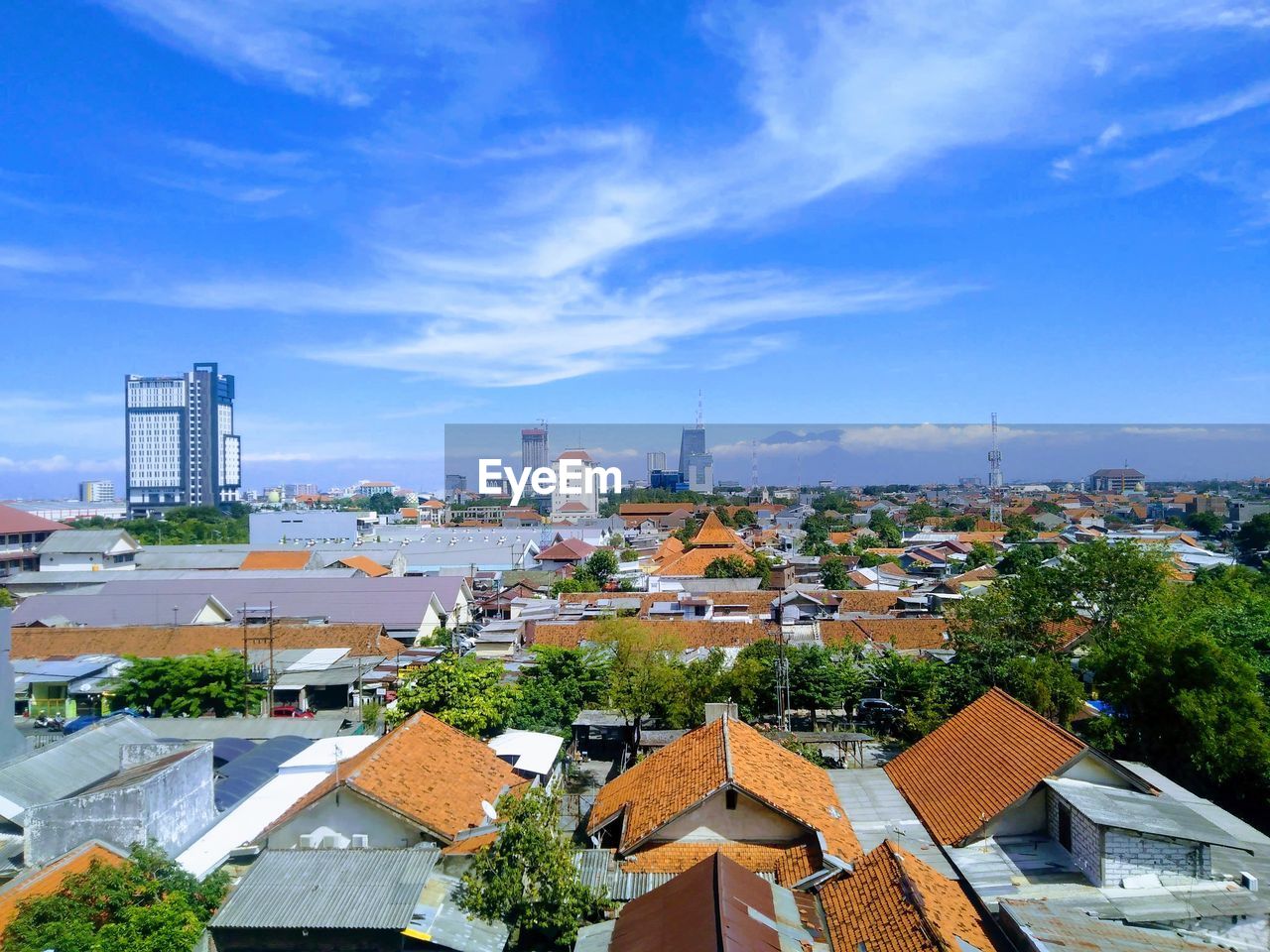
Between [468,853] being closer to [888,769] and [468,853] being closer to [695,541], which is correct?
[888,769]

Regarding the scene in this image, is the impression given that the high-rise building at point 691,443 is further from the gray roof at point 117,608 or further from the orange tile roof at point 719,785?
the orange tile roof at point 719,785

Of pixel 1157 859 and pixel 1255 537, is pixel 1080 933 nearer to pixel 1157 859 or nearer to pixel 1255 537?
pixel 1157 859

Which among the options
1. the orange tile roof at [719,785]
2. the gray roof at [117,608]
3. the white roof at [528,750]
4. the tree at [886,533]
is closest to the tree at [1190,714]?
the orange tile roof at [719,785]

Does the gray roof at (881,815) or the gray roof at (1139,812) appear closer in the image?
the gray roof at (1139,812)

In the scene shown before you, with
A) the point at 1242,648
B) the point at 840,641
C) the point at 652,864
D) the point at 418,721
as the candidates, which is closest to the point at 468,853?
the point at 652,864

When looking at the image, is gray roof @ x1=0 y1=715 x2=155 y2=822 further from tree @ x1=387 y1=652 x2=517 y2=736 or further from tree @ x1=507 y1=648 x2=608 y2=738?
tree @ x1=507 y1=648 x2=608 y2=738
